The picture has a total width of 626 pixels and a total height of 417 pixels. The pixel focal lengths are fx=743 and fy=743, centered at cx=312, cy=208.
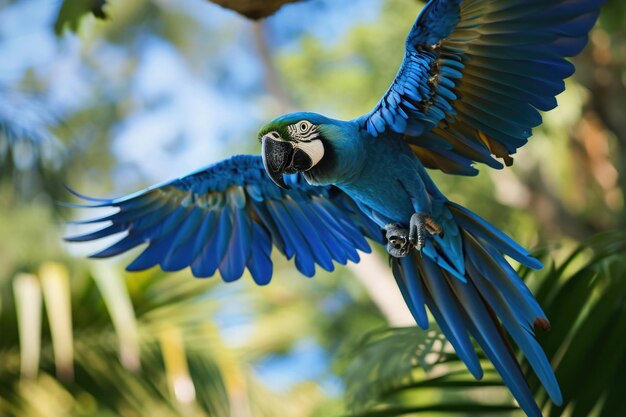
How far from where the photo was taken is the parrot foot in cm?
125

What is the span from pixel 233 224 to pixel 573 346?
0.76 m

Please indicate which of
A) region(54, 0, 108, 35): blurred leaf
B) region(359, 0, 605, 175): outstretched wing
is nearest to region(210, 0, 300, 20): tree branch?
region(54, 0, 108, 35): blurred leaf

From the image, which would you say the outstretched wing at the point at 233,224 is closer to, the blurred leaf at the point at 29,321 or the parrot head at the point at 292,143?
the parrot head at the point at 292,143

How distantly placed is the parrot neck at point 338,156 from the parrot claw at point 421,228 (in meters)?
0.14

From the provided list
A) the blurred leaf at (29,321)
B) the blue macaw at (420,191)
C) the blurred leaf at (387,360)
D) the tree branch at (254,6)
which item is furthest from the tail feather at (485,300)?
the blurred leaf at (29,321)

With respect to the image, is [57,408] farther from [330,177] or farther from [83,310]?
[330,177]

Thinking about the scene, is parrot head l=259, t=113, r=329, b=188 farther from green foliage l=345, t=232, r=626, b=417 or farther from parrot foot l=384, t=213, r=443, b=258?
green foliage l=345, t=232, r=626, b=417

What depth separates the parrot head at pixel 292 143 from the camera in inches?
45.2

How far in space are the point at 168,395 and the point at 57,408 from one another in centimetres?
52

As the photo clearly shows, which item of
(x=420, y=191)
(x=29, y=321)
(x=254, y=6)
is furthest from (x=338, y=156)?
(x=29, y=321)

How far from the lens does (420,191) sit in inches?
50.6

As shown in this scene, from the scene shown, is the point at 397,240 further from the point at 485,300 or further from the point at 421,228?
the point at 485,300

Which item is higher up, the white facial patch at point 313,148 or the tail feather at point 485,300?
the white facial patch at point 313,148

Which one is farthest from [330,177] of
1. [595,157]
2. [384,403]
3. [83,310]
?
[595,157]
